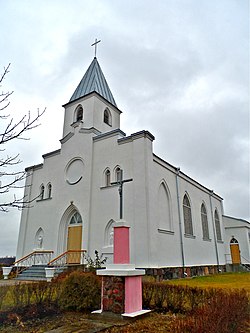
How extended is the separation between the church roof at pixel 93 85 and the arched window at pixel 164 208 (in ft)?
28.0

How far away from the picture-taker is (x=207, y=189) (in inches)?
1048

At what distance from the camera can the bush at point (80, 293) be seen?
24.0ft

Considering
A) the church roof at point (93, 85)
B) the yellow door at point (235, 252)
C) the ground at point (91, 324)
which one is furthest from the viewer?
the yellow door at point (235, 252)

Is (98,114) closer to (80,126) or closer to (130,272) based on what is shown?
(80,126)

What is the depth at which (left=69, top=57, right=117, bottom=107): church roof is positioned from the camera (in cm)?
2162

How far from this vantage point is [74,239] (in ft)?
57.5

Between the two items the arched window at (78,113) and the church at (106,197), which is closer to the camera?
the church at (106,197)

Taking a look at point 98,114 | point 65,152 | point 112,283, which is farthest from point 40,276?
point 98,114

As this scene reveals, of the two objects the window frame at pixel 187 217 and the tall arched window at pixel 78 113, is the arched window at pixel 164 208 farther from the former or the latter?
the tall arched window at pixel 78 113

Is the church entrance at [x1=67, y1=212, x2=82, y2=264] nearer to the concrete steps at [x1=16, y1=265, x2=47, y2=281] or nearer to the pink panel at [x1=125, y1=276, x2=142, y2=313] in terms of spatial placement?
the concrete steps at [x1=16, y1=265, x2=47, y2=281]

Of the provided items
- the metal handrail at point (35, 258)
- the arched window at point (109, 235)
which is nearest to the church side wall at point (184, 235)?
the arched window at point (109, 235)

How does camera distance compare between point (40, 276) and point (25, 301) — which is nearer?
point (25, 301)

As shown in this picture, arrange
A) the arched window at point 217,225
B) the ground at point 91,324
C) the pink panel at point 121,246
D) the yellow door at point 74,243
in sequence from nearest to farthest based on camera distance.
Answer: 1. the ground at point 91,324
2. the pink panel at point 121,246
3. the yellow door at point 74,243
4. the arched window at point 217,225

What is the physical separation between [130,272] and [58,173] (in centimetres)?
1397
